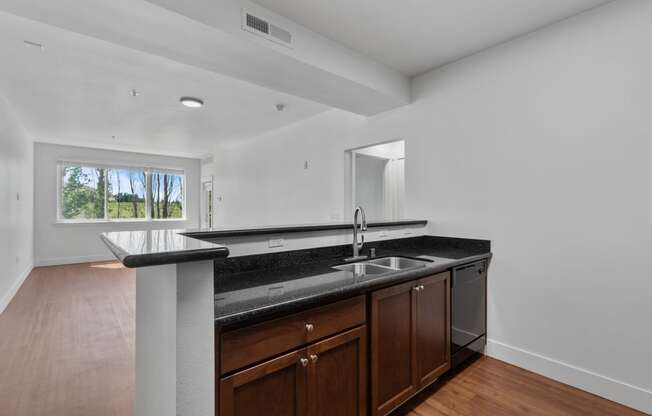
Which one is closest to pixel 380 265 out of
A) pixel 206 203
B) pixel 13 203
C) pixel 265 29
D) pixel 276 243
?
pixel 276 243

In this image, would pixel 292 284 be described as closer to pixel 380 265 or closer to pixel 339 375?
pixel 339 375

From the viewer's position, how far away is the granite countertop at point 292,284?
1175mm

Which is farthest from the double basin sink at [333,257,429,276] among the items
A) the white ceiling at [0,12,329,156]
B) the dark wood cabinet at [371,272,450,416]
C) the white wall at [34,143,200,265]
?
the white wall at [34,143,200,265]

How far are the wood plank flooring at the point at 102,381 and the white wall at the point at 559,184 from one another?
0.89 feet

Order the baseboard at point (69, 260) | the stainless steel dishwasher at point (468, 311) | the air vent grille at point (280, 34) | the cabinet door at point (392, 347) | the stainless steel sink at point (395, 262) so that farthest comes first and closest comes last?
the baseboard at point (69, 260) < the stainless steel sink at point (395, 262) < the stainless steel dishwasher at point (468, 311) < the air vent grille at point (280, 34) < the cabinet door at point (392, 347)

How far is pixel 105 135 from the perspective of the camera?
5.82 m

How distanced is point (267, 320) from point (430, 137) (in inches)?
100

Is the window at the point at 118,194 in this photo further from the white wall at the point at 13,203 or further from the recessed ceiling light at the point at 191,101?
the recessed ceiling light at the point at 191,101

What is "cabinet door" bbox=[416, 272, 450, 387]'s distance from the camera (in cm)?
193

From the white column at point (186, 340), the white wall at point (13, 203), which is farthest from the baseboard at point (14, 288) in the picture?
the white column at point (186, 340)

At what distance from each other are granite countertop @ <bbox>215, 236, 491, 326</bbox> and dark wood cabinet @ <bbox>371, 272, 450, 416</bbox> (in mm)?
93

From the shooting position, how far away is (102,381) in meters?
2.25

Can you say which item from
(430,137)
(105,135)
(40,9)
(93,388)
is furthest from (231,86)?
(105,135)

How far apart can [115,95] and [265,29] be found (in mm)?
2785
